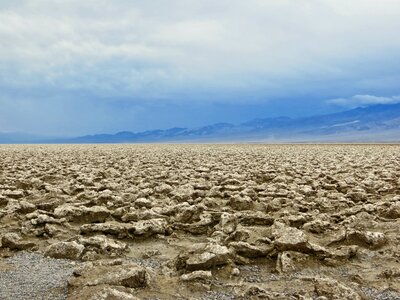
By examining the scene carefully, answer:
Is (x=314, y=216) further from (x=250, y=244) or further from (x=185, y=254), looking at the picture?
(x=185, y=254)

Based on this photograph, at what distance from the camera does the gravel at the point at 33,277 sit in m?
2.75

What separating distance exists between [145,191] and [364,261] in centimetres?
341

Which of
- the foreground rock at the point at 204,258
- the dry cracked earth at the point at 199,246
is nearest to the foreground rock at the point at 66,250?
the dry cracked earth at the point at 199,246

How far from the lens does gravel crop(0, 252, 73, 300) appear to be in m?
2.75

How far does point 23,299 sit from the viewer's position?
2676 mm

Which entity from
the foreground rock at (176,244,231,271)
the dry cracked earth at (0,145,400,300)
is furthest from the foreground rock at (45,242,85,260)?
the foreground rock at (176,244,231,271)

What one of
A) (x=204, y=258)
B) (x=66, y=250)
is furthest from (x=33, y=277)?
(x=204, y=258)

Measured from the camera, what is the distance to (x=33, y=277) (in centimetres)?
304

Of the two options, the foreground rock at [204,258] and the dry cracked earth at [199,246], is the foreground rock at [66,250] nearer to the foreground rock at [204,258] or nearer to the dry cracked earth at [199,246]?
the dry cracked earth at [199,246]

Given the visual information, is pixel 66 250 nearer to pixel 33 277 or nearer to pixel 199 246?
pixel 33 277

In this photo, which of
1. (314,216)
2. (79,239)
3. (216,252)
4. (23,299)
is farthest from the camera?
(314,216)

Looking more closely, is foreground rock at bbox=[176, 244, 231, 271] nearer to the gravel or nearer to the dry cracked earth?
the dry cracked earth

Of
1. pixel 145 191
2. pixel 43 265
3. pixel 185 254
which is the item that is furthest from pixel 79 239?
pixel 145 191

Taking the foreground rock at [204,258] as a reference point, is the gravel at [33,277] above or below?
below
